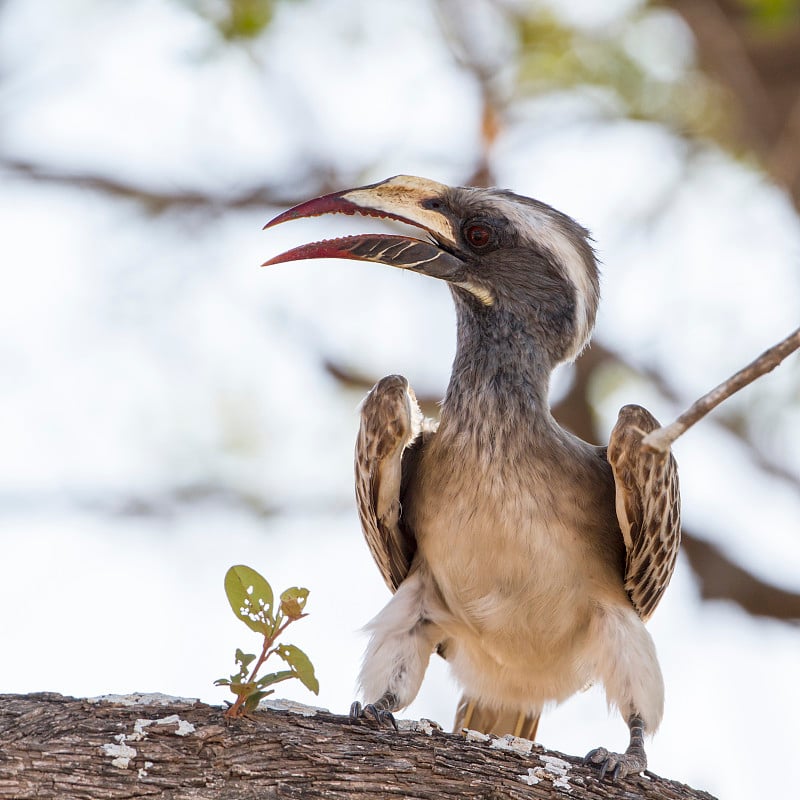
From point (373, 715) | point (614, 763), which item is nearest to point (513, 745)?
point (614, 763)

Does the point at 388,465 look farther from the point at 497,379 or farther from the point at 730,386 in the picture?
the point at 730,386

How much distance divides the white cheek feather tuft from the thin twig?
2302 millimetres

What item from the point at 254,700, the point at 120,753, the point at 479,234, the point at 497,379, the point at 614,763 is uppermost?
the point at 479,234

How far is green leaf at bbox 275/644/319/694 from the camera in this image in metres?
3.73

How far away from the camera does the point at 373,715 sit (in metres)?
4.32

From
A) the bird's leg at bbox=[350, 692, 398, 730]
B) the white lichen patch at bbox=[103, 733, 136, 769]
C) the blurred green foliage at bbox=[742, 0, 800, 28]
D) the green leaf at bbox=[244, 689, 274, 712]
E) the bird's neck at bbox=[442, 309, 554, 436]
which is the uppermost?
the blurred green foliage at bbox=[742, 0, 800, 28]

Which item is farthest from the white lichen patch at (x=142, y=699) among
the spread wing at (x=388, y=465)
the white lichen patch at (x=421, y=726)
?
the spread wing at (x=388, y=465)

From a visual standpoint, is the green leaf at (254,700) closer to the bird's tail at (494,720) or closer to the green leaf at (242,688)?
the green leaf at (242,688)

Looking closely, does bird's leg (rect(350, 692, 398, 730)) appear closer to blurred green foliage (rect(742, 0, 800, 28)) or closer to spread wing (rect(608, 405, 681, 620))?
spread wing (rect(608, 405, 681, 620))

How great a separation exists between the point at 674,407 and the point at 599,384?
52 cm

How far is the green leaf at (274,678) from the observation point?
12.3 ft

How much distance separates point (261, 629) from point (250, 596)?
0.36ft

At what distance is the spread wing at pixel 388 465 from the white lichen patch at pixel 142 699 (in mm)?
1522

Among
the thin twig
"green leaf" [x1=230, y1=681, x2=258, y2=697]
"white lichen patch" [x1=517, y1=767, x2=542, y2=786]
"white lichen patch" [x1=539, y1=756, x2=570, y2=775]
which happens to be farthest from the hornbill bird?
the thin twig
